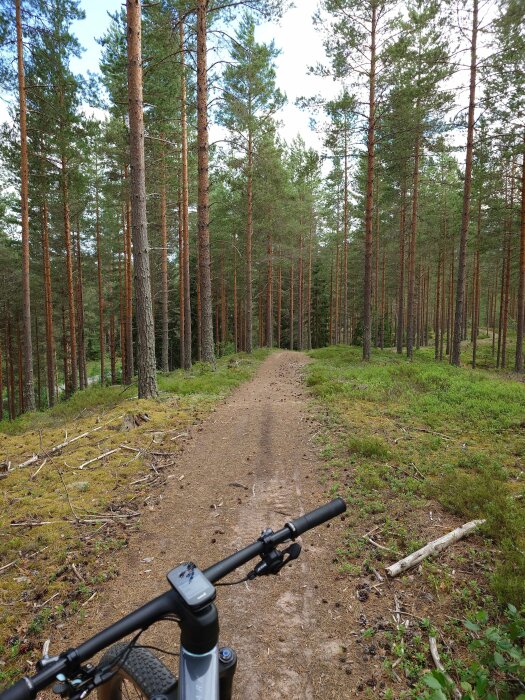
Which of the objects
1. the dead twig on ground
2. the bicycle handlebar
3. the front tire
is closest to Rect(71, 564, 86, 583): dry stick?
the dead twig on ground

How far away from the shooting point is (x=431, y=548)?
3943mm

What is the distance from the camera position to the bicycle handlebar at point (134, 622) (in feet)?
3.42

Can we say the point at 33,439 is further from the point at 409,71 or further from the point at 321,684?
the point at 409,71

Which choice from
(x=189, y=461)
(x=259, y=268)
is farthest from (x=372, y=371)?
(x=259, y=268)

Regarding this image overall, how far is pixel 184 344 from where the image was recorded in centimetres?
1973

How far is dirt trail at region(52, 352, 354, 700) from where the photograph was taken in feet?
9.57

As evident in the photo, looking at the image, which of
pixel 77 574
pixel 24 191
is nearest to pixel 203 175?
pixel 24 191

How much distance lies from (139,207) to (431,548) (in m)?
9.63

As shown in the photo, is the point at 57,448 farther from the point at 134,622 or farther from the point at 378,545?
the point at 134,622

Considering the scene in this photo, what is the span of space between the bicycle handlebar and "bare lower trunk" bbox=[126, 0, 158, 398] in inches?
350

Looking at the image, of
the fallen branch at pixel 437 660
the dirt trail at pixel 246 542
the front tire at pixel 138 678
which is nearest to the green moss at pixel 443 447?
the fallen branch at pixel 437 660

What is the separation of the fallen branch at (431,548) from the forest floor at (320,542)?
0.25ft

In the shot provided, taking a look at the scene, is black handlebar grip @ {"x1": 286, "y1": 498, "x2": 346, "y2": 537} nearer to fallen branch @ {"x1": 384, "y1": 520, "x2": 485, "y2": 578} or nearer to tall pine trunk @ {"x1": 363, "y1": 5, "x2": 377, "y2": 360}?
fallen branch @ {"x1": 384, "y1": 520, "x2": 485, "y2": 578}

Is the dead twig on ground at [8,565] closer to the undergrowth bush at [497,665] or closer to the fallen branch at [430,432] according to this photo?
the undergrowth bush at [497,665]
